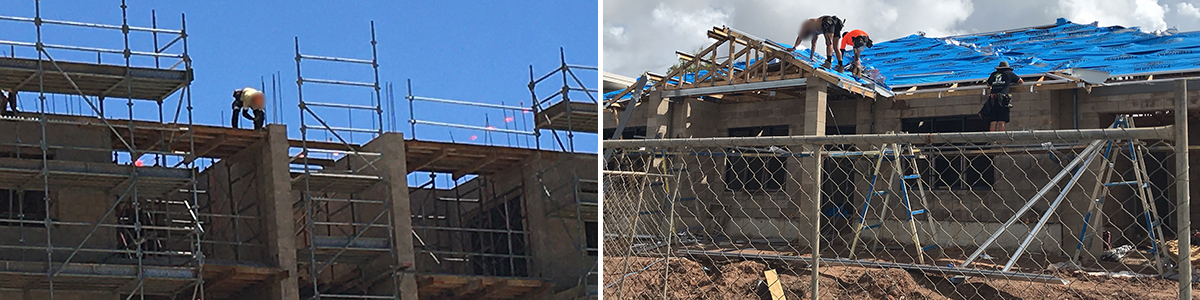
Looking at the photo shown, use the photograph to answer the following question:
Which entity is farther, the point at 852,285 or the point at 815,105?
the point at 815,105

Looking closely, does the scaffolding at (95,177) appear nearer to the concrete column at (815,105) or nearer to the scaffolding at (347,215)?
the scaffolding at (347,215)

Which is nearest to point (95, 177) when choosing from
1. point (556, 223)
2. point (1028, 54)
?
point (556, 223)

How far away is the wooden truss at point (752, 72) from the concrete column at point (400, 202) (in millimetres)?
5177

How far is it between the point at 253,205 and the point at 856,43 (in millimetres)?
11792

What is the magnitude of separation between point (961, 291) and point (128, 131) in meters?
14.3

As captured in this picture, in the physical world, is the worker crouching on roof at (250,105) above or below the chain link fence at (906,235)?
above

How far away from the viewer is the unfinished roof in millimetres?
20344

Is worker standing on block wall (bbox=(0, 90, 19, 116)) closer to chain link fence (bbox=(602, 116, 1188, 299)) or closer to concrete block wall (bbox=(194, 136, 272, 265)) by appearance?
concrete block wall (bbox=(194, 136, 272, 265))

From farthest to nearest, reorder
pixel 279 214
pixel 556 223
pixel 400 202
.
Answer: pixel 556 223 → pixel 400 202 → pixel 279 214

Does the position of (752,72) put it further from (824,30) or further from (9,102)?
(9,102)

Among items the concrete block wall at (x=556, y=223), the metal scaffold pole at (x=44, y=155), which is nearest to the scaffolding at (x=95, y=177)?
the metal scaffold pole at (x=44, y=155)

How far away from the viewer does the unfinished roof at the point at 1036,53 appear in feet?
66.7

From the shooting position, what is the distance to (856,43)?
22.4 m

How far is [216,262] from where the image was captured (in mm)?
20141
